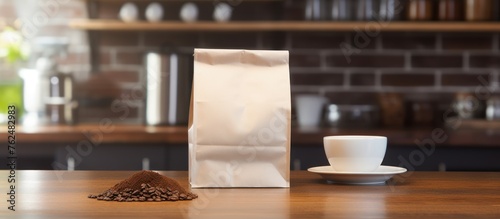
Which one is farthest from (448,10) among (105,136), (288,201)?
(288,201)

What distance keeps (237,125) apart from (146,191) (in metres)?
0.22

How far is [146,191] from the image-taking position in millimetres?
1191

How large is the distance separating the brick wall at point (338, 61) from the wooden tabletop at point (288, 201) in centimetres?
228

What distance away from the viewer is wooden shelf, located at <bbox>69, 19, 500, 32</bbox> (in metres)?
3.54

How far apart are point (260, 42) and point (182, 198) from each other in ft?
8.71

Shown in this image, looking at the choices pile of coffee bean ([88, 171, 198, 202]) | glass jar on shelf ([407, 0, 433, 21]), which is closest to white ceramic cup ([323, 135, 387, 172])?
pile of coffee bean ([88, 171, 198, 202])

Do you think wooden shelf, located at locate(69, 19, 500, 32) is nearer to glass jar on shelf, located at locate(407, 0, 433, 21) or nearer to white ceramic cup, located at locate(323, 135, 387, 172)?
glass jar on shelf, located at locate(407, 0, 433, 21)

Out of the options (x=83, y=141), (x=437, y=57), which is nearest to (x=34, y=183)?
(x=83, y=141)

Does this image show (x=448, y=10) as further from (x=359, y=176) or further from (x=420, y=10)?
(x=359, y=176)

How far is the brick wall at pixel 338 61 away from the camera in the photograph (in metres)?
3.80

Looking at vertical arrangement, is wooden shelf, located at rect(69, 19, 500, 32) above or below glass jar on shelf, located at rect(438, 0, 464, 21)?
below

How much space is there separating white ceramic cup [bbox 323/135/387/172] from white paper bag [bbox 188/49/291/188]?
0.41 feet

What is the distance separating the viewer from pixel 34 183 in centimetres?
142

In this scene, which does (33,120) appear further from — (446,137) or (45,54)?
(446,137)
